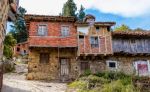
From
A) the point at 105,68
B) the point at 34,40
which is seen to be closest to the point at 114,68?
the point at 105,68

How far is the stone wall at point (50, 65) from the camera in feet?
95.6

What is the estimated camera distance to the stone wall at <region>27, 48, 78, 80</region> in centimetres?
2914

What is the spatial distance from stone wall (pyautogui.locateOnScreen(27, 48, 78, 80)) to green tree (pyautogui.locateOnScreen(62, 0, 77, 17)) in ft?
85.7

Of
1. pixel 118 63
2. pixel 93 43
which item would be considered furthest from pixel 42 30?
pixel 118 63

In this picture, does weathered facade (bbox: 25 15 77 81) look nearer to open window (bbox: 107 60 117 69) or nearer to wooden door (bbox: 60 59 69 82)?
wooden door (bbox: 60 59 69 82)

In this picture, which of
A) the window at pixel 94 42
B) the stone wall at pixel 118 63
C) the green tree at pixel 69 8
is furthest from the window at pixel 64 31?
the green tree at pixel 69 8

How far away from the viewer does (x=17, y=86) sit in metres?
23.6

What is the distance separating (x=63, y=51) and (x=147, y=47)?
9.63 m

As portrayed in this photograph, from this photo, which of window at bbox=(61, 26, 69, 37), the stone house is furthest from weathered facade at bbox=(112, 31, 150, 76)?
window at bbox=(61, 26, 69, 37)

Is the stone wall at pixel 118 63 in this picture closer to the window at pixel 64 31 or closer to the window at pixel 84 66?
the window at pixel 84 66

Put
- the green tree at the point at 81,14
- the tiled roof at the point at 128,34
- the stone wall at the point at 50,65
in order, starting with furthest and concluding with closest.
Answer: the green tree at the point at 81,14 → the tiled roof at the point at 128,34 → the stone wall at the point at 50,65

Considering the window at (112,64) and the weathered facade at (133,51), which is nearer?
the window at (112,64)

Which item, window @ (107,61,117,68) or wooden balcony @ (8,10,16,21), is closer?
wooden balcony @ (8,10,16,21)

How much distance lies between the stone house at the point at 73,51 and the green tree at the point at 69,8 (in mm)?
24829
